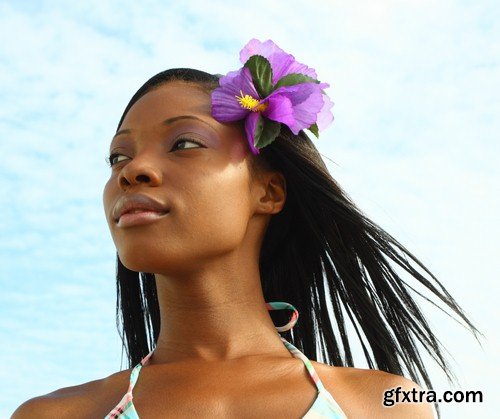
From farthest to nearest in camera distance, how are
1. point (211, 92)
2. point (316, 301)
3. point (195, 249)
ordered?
point (316, 301)
point (211, 92)
point (195, 249)

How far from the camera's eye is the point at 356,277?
469 cm

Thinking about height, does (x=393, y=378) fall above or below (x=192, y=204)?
below

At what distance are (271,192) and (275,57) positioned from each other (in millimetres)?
652

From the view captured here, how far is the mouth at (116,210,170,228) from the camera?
414 centimetres

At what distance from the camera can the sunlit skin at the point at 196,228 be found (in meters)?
4.15

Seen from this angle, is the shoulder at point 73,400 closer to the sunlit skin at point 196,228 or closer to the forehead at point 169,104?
the sunlit skin at point 196,228

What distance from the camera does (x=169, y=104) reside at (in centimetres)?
445

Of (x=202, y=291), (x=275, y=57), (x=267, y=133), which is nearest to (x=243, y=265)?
(x=202, y=291)

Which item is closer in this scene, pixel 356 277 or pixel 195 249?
pixel 195 249

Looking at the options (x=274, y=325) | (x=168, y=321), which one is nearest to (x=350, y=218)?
(x=274, y=325)

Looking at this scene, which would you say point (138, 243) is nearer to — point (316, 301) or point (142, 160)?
point (142, 160)

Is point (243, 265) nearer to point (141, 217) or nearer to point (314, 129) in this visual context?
point (141, 217)

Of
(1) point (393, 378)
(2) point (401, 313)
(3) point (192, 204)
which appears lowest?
(1) point (393, 378)

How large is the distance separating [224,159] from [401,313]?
116 centimetres
